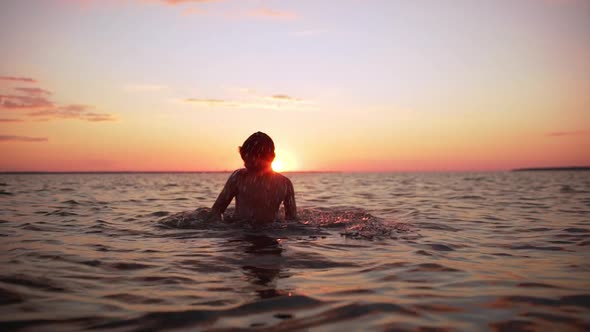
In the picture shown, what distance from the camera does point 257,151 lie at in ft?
24.1

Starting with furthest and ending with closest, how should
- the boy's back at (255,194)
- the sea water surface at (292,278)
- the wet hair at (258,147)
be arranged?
the boy's back at (255,194) < the wet hair at (258,147) < the sea water surface at (292,278)

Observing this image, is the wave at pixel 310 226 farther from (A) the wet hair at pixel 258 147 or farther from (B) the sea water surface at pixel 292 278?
(A) the wet hair at pixel 258 147

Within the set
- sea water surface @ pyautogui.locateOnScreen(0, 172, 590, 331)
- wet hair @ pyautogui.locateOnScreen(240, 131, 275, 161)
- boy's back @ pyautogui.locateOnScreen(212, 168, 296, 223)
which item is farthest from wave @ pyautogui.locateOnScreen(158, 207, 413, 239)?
wet hair @ pyautogui.locateOnScreen(240, 131, 275, 161)

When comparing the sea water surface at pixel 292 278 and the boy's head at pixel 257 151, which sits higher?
the boy's head at pixel 257 151

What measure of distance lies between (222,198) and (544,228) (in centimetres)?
657

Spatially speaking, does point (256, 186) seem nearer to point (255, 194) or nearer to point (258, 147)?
point (255, 194)

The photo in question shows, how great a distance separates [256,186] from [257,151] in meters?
0.67

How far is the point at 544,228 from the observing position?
27.8ft

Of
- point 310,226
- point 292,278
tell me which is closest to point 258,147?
point 310,226

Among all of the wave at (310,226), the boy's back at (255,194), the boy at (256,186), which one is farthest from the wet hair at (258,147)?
the wave at (310,226)

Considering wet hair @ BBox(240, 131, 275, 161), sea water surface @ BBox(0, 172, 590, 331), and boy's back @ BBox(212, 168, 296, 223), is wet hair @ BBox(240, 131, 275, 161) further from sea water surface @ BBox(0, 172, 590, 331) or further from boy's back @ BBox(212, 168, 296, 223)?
sea water surface @ BBox(0, 172, 590, 331)

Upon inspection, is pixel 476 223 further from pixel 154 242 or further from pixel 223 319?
pixel 223 319

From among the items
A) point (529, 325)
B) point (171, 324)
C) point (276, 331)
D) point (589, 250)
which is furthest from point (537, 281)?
point (171, 324)

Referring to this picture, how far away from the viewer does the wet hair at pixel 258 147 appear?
7.31 m
